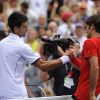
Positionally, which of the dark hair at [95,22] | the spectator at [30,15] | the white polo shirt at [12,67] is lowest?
the spectator at [30,15]

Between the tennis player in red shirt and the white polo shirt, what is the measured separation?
2.61 feet

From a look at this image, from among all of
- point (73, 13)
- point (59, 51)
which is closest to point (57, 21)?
point (73, 13)

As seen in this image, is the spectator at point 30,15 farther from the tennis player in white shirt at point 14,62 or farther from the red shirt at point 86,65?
the red shirt at point 86,65

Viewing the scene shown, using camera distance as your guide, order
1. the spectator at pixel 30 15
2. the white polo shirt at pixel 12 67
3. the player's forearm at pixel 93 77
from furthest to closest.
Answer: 1. the spectator at pixel 30 15
2. the white polo shirt at pixel 12 67
3. the player's forearm at pixel 93 77

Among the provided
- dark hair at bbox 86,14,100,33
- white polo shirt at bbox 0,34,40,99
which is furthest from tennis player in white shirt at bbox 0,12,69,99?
dark hair at bbox 86,14,100,33

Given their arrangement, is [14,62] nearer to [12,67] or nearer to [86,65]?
[12,67]

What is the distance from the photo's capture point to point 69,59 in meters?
7.68

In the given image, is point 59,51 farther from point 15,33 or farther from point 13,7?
point 13,7

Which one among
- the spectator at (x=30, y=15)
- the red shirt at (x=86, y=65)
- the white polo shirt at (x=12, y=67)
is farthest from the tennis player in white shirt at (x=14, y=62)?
the spectator at (x=30, y=15)

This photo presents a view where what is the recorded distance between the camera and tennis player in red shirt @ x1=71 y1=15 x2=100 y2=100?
22.8 ft

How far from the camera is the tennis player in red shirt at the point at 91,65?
22.8 ft

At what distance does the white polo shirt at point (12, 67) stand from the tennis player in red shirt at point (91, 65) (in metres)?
0.80

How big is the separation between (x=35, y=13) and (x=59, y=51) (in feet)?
29.8

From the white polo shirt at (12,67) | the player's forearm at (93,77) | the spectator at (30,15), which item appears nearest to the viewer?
the player's forearm at (93,77)
